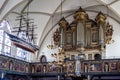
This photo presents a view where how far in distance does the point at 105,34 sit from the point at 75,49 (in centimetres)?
318

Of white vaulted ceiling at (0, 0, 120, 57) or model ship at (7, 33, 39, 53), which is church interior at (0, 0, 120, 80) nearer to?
white vaulted ceiling at (0, 0, 120, 57)

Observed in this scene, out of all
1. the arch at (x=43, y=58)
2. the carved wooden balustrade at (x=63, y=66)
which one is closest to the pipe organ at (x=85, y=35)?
the carved wooden balustrade at (x=63, y=66)

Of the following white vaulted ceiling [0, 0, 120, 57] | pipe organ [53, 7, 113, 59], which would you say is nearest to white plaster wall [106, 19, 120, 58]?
pipe organ [53, 7, 113, 59]

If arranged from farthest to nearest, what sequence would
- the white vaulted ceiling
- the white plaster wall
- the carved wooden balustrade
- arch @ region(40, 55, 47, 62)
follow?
arch @ region(40, 55, 47, 62) → the white plaster wall → the white vaulted ceiling → the carved wooden balustrade

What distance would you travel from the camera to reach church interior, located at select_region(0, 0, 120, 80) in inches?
944

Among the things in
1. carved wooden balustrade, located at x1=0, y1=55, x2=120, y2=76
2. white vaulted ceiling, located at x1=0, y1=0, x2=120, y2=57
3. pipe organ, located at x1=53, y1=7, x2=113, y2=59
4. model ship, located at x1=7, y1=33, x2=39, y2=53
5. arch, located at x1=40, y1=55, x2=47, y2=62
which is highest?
white vaulted ceiling, located at x1=0, y1=0, x2=120, y2=57

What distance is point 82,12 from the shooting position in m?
25.8

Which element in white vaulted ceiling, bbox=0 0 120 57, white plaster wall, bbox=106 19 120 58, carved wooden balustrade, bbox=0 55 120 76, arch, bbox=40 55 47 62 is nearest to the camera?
carved wooden balustrade, bbox=0 55 120 76

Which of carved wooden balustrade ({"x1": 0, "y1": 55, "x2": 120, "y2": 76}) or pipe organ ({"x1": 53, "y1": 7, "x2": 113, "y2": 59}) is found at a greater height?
pipe organ ({"x1": 53, "y1": 7, "x2": 113, "y2": 59})

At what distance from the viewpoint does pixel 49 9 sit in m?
26.3

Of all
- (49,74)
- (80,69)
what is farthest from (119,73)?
(49,74)

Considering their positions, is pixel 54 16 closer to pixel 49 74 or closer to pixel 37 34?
pixel 37 34

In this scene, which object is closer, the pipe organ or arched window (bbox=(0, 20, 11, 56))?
arched window (bbox=(0, 20, 11, 56))

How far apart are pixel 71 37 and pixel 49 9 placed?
3.53 m
